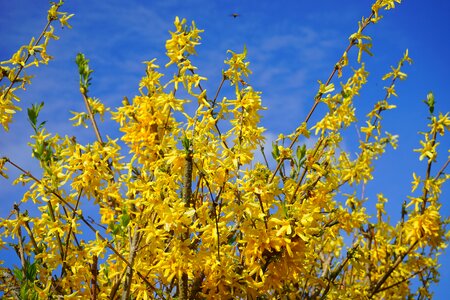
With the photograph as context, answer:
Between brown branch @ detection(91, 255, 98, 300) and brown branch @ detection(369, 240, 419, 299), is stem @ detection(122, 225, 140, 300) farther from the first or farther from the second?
brown branch @ detection(369, 240, 419, 299)

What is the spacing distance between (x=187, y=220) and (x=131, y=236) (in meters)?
0.61

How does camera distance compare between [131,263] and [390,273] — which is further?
[390,273]

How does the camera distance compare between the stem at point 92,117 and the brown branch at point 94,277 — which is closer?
the brown branch at point 94,277

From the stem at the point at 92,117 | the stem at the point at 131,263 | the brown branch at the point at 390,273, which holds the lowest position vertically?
the stem at the point at 131,263

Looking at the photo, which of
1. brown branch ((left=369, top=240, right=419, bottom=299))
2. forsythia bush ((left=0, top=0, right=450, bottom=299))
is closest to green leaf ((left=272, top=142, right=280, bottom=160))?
forsythia bush ((left=0, top=0, right=450, bottom=299))

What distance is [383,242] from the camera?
512 centimetres

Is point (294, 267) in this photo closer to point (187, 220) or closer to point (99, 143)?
point (187, 220)

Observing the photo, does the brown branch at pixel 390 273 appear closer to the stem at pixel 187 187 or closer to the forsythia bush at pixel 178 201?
the forsythia bush at pixel 178 201

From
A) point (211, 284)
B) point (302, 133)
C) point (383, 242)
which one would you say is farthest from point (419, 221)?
point (211, 284)

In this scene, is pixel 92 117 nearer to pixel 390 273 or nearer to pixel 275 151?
pixel 275 151

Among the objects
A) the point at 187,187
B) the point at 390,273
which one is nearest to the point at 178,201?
the point at 187,187

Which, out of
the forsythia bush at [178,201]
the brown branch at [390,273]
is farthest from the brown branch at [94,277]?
the brown branch at [390,273]

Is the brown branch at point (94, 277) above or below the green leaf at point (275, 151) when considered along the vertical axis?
below

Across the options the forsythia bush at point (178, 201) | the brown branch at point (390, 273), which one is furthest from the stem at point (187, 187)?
the brown branch at point (390, 273)
